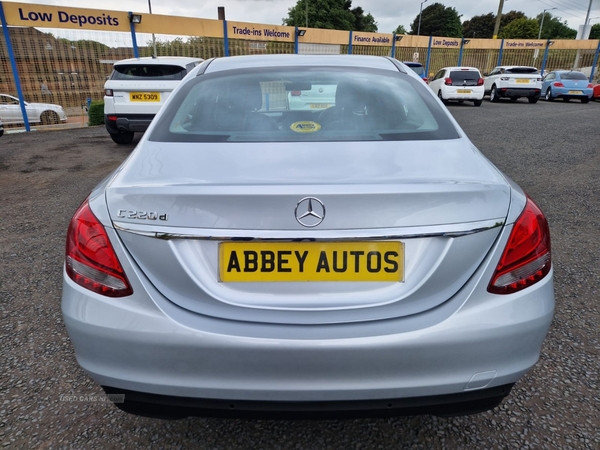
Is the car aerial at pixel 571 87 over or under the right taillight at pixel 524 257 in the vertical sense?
under

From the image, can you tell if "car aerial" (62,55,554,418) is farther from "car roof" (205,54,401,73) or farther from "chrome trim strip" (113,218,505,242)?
"car roof" (205,54,401,73)

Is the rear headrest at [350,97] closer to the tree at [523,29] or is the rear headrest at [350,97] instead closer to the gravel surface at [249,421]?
the gravel surface at [249,421]

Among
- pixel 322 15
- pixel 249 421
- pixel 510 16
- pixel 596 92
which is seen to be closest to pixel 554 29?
pixel 510 16

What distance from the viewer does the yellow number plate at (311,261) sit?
1.29 metres

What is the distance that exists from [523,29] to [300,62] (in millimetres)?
78604

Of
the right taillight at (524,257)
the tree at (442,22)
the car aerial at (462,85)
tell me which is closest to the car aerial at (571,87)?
the car aerial at (462,85)

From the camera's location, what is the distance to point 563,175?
610cm

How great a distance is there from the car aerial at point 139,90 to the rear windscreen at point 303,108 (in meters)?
5.96

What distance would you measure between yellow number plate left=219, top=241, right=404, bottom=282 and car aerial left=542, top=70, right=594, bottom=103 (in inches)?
839

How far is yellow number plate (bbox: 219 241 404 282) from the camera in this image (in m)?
1.29

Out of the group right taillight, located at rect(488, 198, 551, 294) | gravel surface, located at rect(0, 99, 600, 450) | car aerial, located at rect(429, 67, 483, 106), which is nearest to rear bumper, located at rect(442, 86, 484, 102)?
car aerial, located at rect(429, 67, 483, 106)

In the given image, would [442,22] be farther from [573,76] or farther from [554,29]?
[573,76]

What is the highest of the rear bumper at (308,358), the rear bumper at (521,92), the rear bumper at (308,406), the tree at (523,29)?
the tree at (523,29)

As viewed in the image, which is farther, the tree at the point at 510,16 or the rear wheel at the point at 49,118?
the tree at the point at 510,16
